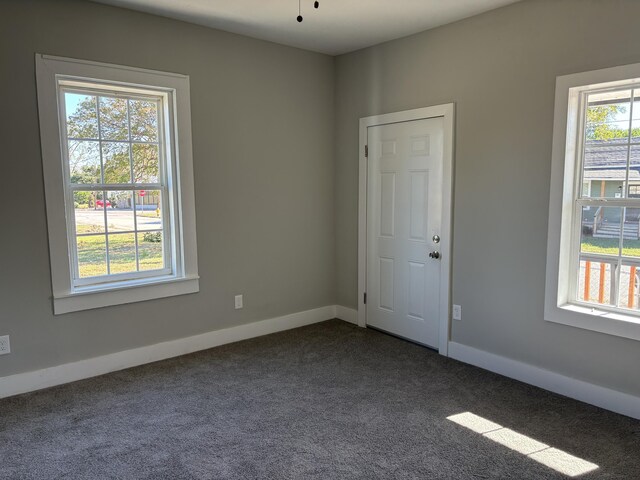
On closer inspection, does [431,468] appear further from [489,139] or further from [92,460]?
[489,139]

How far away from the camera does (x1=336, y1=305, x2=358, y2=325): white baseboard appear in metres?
4.69

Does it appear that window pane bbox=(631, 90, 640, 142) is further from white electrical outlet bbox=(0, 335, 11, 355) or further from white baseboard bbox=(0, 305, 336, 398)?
white electrical outlet bbox=(0, 335, 11, 355)

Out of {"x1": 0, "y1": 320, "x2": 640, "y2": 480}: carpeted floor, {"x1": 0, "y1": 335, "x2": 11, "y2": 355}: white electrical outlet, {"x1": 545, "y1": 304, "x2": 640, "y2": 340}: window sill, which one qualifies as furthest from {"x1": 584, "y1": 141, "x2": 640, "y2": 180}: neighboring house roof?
{"x1": 0, "y1": 335, "x2": 11, "y2": 355}: white electrical outlet

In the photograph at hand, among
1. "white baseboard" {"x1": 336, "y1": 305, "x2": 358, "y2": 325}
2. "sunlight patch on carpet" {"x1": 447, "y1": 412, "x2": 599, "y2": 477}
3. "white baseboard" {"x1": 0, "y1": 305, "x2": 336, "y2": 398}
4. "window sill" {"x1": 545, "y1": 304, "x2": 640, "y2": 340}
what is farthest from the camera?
"white baseboard" {"x1": 336, "y1": 305, "x2": 358, "y2": 325}

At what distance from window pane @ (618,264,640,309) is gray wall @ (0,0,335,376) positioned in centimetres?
264

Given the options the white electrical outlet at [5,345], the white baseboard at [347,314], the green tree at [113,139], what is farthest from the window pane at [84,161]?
the white baseboard at [347,314]

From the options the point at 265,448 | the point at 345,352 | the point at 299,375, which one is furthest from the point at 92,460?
the point at 345,352

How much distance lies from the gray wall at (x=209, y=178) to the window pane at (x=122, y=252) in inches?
12.1

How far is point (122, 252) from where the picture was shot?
359 cm

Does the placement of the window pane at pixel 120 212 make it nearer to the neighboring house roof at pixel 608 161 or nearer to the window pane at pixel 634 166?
the neighboring house roof at pixel 608 161

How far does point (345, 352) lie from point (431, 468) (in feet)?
5.43

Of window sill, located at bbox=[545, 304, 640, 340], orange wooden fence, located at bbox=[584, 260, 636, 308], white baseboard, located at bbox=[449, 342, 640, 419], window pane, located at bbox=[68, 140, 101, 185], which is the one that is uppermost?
window pane, located at bbox=[68, 140, 101, 185]

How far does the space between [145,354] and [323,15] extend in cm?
297

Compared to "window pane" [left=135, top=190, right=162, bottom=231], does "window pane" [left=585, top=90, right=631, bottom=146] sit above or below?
above
